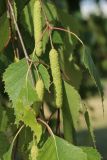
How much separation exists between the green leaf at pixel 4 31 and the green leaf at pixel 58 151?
30 centimetres

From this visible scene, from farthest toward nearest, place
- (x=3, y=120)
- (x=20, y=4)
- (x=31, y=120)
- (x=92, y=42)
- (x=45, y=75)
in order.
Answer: (x=92, y=42) < (x=20, y=4) < (x=3, y=120) < (x=45, y=75) < (x=31, y=120)

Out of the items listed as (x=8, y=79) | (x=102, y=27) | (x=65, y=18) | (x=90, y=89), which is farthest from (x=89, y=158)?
(x=102, y=27)

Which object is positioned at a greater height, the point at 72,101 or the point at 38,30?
the point at 38,30

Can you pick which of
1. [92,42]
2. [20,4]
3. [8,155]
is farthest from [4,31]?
[92,42]

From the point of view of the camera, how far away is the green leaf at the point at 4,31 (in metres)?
1.18

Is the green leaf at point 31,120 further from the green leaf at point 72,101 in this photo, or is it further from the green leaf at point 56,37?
the green leaf at point 56,37

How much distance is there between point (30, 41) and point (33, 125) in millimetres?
386

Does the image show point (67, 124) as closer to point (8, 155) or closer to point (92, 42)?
point (8, 155)

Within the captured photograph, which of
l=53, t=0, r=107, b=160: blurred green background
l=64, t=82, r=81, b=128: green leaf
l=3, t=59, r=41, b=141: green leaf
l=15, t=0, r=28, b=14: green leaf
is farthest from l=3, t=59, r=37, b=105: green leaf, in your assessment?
l=53, t=0, r=107, b=160: blurred green background

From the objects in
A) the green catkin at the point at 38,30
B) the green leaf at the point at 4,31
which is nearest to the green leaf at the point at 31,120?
the green catkin at the point at 38,30

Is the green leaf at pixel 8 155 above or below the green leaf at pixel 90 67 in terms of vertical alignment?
below

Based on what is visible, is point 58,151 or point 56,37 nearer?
point 58,151

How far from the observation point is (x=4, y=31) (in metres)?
1.20

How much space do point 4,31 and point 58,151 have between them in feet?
1.17
